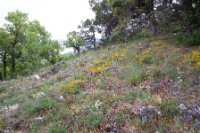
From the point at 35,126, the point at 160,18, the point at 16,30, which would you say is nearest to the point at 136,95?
the point at 35,126

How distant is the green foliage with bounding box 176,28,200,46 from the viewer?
672 inches

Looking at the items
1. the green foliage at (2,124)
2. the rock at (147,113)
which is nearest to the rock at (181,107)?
the rock at (147,113)

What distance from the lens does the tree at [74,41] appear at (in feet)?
132

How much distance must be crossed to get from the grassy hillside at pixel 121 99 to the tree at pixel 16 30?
26.0 metres

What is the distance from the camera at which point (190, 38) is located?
1747 centimetres

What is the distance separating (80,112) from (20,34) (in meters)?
33.2

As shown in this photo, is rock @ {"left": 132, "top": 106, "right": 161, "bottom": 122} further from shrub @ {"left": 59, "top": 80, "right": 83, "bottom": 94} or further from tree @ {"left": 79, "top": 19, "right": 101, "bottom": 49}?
tree @ {"left": 79, "top": 19, "right": 101, "bottom": 49}

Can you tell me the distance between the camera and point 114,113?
1096 centimetres

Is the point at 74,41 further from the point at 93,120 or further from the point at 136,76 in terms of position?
the point at 93,120

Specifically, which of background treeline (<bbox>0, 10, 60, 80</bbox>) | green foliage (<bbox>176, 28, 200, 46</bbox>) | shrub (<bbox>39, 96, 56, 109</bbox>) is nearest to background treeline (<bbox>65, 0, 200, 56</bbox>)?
green foliage (<bbox>176, 28, 200, 46</bbox>)

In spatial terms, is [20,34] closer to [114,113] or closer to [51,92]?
[51,92]

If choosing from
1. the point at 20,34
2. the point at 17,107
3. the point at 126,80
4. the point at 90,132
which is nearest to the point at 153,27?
the point at 126,80

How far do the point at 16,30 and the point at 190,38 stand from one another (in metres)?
29.7

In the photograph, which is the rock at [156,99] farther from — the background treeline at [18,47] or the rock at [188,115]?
the background treeline at [18,47]
